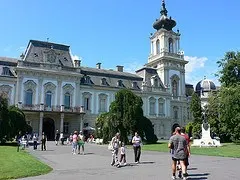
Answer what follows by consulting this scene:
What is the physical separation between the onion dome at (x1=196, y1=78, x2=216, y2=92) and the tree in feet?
131

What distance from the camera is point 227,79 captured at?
4416cm

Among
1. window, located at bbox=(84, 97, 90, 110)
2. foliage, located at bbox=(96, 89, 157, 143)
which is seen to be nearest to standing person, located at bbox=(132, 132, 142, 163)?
foliage, located at bbox=(96, 89, 157, 143)

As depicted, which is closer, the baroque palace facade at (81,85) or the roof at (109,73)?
the baroque palace facade at (81,85)

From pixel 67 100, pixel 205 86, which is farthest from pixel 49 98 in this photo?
pixel 205 86

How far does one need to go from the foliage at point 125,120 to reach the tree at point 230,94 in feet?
31.4

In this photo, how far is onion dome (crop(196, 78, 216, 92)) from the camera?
84875 millimetres

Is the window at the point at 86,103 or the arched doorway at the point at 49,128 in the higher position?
the window at the point at 86,103

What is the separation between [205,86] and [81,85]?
3951 cm

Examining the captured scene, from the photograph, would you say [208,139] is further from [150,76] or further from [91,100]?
[150,76]

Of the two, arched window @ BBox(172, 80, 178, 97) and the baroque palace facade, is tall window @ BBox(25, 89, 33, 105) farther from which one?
arched window @ BBox(172, 80, 178, 97)

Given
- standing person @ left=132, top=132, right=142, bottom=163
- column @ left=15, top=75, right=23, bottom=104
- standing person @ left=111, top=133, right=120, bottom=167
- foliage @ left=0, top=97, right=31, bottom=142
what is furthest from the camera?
column @ left=15, top=75, right=23, bottom=104

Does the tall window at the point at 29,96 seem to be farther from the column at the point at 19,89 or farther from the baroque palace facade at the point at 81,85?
the column at the point at 19,89

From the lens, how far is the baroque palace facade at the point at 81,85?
53469mm

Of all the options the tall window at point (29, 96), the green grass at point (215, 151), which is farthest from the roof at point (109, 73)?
the green grass at point (215, 151)
